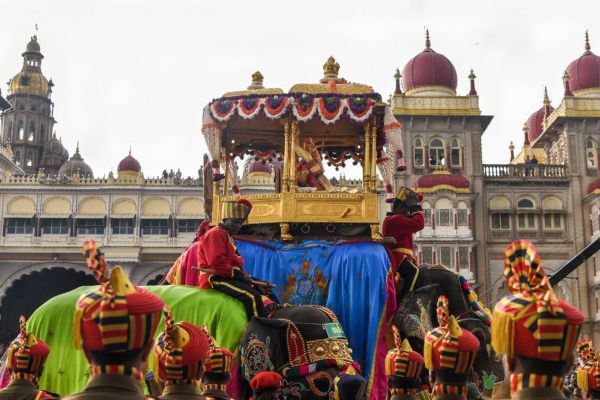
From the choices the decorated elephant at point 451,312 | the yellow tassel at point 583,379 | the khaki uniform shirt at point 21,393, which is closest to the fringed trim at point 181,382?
the khaki uniform shirt at point 21,393

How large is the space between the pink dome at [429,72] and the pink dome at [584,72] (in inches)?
267

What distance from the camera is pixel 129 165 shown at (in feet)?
143

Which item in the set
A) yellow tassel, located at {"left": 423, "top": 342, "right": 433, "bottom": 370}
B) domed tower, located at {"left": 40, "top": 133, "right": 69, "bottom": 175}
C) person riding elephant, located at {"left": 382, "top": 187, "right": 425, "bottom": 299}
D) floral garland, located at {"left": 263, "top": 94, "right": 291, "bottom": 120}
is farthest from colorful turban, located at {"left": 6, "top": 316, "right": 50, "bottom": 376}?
domed tower, located at {"left": 40, "top": 133, "right": 69, "bottom": 175}

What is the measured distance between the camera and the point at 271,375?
18.5 ft

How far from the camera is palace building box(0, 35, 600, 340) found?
3797 centimetres

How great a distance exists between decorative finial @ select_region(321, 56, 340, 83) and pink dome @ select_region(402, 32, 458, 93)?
29.1 m

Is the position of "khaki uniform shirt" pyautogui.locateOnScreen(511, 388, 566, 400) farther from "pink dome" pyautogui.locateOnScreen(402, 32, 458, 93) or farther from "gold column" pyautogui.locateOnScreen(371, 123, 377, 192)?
"pink dome" pyautogui.locateOnScreen(402, 32, 458, 93)

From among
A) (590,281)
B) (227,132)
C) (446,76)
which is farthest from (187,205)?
(227,132)

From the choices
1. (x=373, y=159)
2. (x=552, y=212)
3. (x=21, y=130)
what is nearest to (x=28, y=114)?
(x=21, y=130)


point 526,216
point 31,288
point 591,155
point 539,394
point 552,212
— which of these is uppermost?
point 591,155

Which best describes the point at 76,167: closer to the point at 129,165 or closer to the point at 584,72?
the point at 129,165

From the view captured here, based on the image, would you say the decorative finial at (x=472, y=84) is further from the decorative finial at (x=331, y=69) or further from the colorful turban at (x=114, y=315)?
the colorful turban at (x=114, y=315)

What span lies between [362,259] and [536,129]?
41.2 metres

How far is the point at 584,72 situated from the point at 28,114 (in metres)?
44.7
